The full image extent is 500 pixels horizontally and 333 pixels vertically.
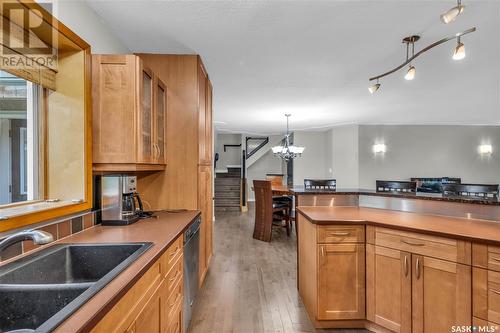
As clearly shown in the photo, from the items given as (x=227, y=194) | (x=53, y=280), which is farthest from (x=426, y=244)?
(x=227, y=194)

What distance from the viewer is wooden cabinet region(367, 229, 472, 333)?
1658 millimetres

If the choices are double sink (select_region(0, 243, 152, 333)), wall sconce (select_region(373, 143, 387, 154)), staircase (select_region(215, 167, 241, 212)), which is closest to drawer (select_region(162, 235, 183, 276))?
double sink (select_region(0, 243, 152, 333))

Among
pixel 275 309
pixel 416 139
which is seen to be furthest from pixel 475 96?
pixel 275 309

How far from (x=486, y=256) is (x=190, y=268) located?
2.05m

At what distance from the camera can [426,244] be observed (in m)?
1.79

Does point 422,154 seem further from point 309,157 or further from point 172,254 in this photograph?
point 172,254

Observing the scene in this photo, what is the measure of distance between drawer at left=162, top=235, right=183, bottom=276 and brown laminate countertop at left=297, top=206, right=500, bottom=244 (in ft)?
3.54

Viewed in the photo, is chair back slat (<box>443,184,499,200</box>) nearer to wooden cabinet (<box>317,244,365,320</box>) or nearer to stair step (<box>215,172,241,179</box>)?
wooden cabinet (<box>317,244,365,320</box>)

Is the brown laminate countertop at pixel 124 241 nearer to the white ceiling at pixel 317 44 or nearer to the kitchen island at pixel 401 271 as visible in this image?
the kitchen island at pixel 401 271

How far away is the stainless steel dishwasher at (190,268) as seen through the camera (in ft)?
6.78

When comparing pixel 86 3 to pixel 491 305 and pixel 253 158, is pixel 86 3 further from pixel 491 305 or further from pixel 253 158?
pixel 253 158

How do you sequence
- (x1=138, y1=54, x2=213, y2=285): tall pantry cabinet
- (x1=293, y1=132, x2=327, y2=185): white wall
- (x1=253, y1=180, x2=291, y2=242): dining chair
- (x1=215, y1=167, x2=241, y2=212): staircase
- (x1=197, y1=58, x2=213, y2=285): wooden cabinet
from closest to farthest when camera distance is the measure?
(x1=138, y1=54, x2=213, y2=285): tall pantry cabinet < (x1=197, y1=58, x2=213, y2=285): wooden cabinet < (x1=253, y1=180, x2=291, y2=242): dining chair < (x1=215, y1=167, x2=241, y2=212): staircase < (x1=293, y1=132, x2=327, y2=185): white wall

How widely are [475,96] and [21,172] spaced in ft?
19.5

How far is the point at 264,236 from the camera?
470cm
